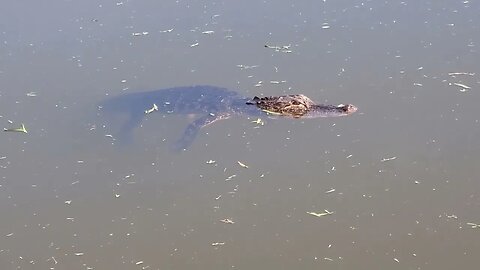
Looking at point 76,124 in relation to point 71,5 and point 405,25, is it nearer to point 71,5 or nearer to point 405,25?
point 71,5

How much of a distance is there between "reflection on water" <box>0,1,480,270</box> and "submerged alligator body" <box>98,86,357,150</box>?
11 centimetres

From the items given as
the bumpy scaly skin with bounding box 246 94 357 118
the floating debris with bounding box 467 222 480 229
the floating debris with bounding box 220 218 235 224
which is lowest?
the floating debris with bounding box 220 218 235 224

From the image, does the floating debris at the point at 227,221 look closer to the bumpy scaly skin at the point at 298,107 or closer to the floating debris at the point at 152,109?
the bumpy scaly skin at the point at 298,107

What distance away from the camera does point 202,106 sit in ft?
20.5

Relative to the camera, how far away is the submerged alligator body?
232 inches

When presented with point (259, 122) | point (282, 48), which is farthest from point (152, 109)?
point (282, 48)

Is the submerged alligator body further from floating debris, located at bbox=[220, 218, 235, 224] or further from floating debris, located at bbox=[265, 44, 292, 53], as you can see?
floating debris, located at bbox=[220, 218, 235, 224]

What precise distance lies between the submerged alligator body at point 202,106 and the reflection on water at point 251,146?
11 centimetres

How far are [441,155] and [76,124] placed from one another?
350 centimetres

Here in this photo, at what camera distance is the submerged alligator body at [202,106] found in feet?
19.4

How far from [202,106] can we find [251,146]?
3.11 ft

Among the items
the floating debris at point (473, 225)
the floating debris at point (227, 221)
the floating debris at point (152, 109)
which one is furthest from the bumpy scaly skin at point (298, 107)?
the floating debris at point (473, 225)

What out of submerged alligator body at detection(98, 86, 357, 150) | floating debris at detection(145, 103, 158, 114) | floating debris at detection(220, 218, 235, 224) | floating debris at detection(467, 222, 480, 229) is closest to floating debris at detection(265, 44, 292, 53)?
submerged alligator body at detection(98, 86, 357, 150)

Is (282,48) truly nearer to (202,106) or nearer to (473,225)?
(202,106)
